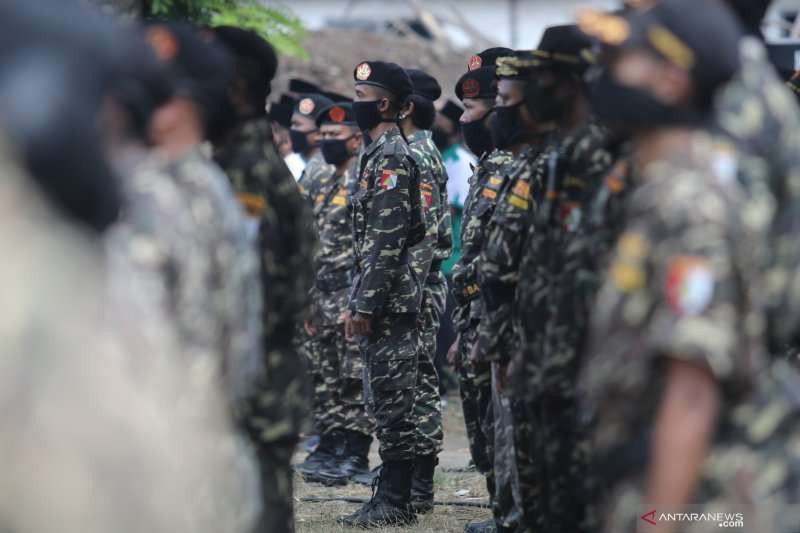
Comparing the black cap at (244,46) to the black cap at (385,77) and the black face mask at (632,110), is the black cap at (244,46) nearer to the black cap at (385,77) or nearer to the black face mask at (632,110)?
the black face mask at (632,110)

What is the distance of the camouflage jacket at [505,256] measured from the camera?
595 centimetres

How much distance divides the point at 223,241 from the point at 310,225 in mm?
1055

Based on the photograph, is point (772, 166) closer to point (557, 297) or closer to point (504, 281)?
point (557, 297)

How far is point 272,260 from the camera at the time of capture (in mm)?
5035

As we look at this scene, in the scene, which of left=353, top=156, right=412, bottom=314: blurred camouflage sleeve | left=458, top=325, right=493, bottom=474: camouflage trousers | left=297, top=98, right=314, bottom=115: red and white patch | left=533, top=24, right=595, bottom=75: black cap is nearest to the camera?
left=533, top=24, right=595, bottom=75: black cap

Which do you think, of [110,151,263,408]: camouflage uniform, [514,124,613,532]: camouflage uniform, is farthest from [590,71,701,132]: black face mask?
[110,151,263,408]: camouflage uniform

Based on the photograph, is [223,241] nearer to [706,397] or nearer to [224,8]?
[706,397]

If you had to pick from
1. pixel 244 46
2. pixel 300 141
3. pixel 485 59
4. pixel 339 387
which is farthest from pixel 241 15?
pixel 244 46

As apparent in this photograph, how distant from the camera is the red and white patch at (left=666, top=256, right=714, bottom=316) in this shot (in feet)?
11.5

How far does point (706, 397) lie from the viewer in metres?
3.52

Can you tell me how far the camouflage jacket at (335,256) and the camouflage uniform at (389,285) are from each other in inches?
64.0

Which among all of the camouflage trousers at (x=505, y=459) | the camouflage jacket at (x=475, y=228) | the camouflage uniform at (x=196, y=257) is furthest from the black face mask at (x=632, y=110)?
the camouflage jacket at (x=475, y=228)

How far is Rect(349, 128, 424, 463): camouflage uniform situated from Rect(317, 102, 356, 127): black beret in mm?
2163

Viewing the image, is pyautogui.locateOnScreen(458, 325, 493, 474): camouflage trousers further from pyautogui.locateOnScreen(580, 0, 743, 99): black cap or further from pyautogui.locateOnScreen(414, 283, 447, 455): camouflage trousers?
pyautogui.locateOnScreen(580, 0, 743, 99): black cap
